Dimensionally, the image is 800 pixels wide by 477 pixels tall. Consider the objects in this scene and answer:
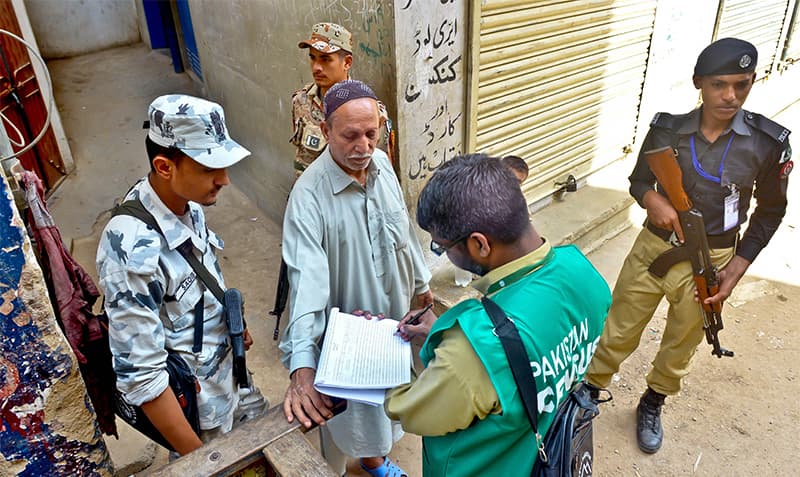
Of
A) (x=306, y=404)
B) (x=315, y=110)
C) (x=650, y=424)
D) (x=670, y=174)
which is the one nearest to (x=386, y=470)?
(x=306, y=404)

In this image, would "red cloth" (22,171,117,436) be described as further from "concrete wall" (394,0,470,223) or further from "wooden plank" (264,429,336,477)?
"concrete wall" (394,0,470,223)

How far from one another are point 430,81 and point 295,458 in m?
2.46

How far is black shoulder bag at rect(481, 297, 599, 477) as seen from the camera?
49.3 inches

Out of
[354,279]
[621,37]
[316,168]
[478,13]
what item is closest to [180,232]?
[316,168]

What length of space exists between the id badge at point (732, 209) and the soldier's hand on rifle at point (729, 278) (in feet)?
0.63

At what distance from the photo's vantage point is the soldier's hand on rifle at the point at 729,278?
2.61 meters

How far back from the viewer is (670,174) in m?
2.48

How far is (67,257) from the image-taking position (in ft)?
5.24

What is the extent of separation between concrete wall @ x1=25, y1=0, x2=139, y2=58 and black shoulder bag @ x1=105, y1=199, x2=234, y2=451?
946 cm

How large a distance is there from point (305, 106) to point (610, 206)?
10.2 ft

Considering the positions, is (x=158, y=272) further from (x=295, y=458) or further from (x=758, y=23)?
(x=758, y=23)

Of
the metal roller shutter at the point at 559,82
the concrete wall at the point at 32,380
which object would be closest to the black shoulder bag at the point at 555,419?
the concrete wall at the point at 32,380

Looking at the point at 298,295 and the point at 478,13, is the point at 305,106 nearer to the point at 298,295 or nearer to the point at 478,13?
the point at 478,13

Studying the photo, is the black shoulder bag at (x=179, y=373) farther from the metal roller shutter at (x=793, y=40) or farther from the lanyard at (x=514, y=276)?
the metal roller shutter at (x=793, y=40)
